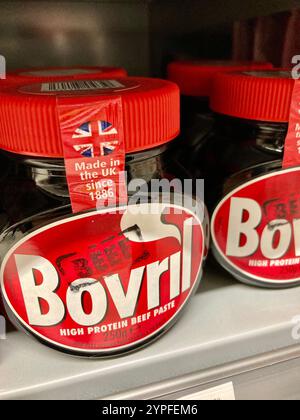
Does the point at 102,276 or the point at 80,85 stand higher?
the point at 80,85

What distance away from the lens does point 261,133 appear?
43 cm

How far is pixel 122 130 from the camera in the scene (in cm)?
32

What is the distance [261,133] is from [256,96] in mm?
40

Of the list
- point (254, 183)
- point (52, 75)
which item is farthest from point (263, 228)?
point (52, 75)

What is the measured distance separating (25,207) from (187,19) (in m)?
0.51

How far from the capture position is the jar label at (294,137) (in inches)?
15.4

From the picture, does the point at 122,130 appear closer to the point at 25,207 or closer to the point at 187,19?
the point at 25,207

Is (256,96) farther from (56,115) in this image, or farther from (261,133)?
(56,115)

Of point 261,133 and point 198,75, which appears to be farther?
point 198,75

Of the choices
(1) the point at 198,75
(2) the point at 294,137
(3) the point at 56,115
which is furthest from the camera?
(1) the point at 198,75

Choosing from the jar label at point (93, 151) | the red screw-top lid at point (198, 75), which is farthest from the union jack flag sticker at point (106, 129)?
the red screw-top lid at point (198, 75)

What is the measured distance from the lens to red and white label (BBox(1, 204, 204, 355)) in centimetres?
34

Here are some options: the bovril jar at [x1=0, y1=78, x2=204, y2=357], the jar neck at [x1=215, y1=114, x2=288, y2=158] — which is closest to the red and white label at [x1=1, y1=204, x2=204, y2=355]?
the bovril jar at [x1=0, y1=78, x2=204, y2=357]
